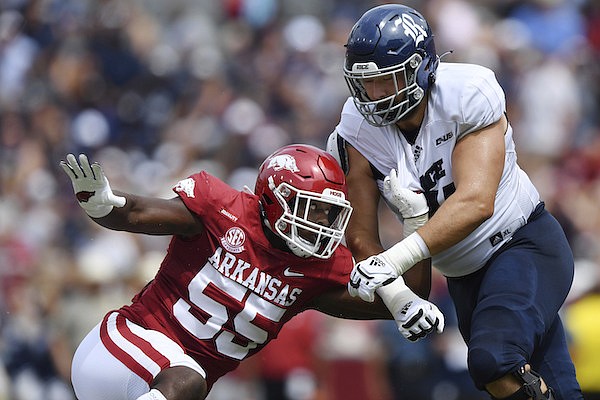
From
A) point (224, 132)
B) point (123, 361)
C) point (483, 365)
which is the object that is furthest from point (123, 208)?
point (224, 132)

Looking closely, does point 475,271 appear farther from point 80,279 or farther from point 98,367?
point 80,279

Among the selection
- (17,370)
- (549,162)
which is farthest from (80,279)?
(549,162)

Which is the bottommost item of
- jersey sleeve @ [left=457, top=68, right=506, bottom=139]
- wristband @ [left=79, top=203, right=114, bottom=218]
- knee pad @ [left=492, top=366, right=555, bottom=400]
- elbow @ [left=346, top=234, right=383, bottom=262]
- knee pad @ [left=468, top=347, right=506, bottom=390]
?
knee pad @ [left=492, top=366, right=555, bottom=400]

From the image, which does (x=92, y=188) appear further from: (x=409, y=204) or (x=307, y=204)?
(x=409, y=204)

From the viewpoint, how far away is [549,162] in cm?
955

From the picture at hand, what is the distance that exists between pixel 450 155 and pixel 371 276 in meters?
0.69

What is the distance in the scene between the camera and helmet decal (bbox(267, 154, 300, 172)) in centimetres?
487

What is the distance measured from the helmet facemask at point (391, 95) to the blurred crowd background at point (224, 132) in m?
3.37

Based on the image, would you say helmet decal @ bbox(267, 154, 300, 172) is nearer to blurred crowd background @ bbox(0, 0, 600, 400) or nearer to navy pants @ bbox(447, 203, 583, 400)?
navy pants @ bbox(447, 203, 583, 400)

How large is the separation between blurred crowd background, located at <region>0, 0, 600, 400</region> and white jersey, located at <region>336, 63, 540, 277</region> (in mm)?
2894

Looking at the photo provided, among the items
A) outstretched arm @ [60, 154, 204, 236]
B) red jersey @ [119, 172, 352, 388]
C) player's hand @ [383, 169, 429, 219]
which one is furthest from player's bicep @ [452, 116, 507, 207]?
outstretched arm @ [60, 154, 204, 236]

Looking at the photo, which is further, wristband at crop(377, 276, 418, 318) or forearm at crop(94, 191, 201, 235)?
wristband at crop(377, 276, 418, 318)

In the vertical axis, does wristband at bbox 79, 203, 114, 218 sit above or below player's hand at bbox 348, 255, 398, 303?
above

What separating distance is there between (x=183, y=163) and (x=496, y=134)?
6178mm
